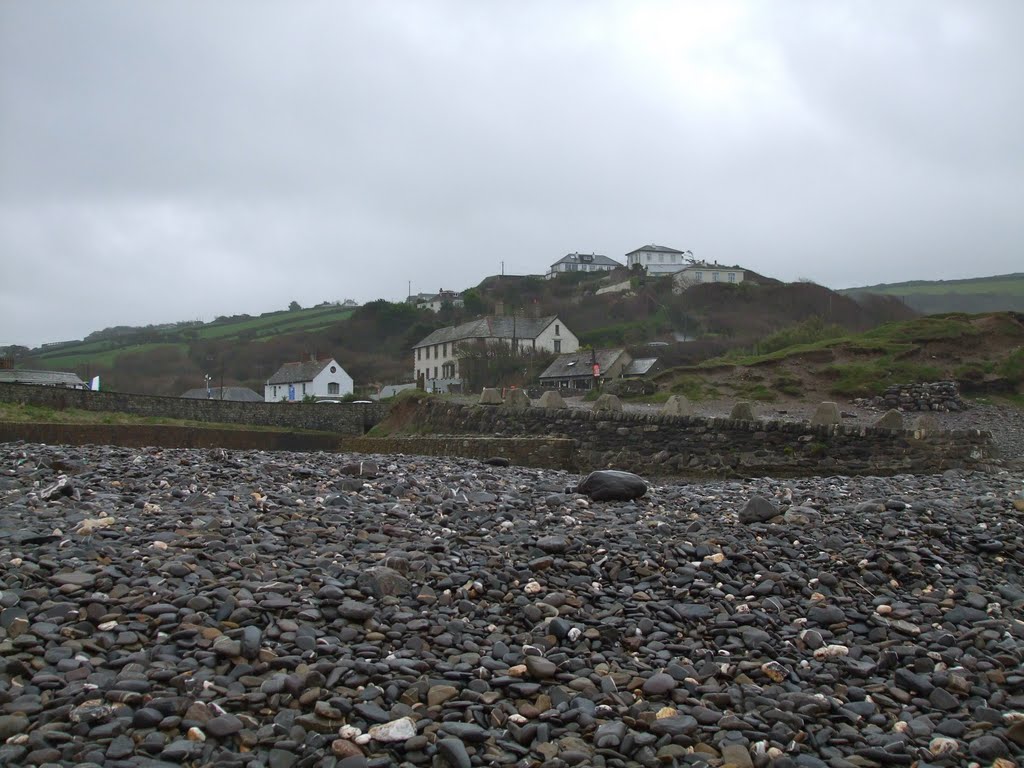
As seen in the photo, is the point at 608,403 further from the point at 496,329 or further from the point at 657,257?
the point at 657,257

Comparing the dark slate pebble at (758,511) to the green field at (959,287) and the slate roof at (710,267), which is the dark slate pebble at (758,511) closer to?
the green field at (959,287)

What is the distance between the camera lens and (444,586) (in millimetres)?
4754

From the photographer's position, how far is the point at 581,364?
1807 inches

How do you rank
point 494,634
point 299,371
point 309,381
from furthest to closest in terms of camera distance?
1. point 299,371
2. point 309,381
3. point 494,634

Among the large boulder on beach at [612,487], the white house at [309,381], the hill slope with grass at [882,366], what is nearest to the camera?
the large boulder on beach at [612,487]

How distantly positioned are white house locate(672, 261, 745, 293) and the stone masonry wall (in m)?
49.3

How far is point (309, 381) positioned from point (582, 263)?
54.4 m

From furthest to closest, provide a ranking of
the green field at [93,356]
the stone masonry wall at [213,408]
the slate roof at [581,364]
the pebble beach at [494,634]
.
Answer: the green field at [93,356], the slate roof at [581,364], the stone masonry wall at [213,408], the pebble beach at [494,634]

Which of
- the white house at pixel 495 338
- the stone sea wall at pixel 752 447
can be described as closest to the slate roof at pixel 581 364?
the white house at pixel 495 338

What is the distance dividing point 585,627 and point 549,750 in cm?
109

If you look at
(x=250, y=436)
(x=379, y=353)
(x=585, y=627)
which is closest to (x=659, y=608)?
(x=585, y=627)

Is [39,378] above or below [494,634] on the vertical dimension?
above

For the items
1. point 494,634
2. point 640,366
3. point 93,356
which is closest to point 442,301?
point 93,356

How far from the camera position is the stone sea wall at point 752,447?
445 inches
